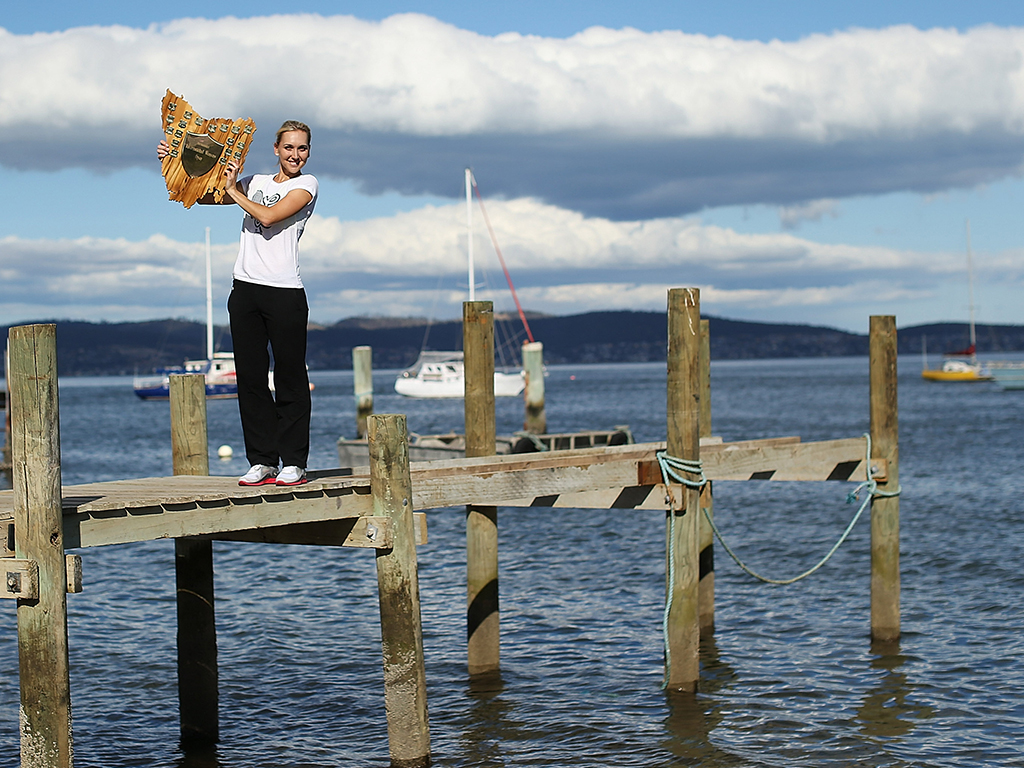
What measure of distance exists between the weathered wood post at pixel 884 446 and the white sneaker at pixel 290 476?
5713 millimetres

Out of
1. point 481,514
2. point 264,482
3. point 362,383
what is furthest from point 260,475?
point 362,383

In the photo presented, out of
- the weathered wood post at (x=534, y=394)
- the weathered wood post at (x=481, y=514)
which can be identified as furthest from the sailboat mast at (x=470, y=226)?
the weathered wood post at (x=481, y=514)

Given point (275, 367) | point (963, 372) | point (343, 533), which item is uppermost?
point (275, 367)

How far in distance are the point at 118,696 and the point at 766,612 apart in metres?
6.94

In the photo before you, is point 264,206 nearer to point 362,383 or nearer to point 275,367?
point 275,367

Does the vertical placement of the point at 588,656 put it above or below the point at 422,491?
below

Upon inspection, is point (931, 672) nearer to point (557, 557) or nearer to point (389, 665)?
point (389, 665)

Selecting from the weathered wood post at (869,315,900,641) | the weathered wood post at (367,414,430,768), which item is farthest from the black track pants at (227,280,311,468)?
the weathered wood post at (869,315,900,641)

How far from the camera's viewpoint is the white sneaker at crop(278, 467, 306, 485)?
684 centimetres

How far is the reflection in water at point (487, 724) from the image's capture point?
8.44m

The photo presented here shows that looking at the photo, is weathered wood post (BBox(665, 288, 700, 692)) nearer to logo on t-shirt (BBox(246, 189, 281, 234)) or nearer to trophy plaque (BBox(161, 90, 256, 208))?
logo on t-shirt (BBox(246, 189, 281, 234))

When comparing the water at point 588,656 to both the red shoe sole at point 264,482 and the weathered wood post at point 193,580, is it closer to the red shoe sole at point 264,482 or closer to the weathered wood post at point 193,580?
the weathered wood post at point 193,580

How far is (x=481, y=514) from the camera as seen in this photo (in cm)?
973

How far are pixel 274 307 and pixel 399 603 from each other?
185cm
